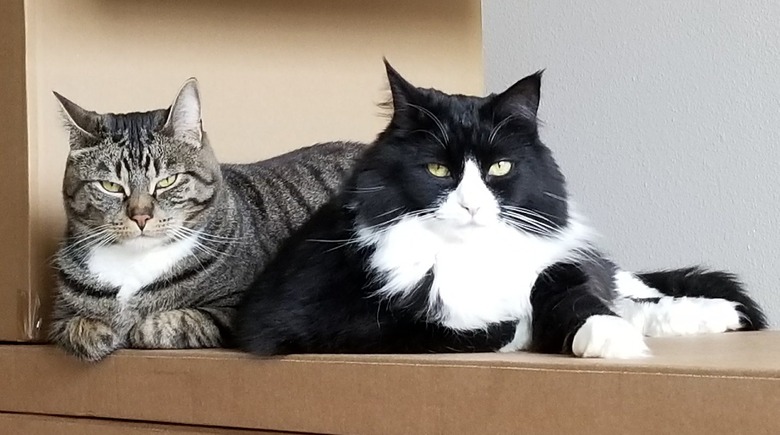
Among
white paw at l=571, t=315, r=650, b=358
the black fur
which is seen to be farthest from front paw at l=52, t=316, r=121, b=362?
the black fur

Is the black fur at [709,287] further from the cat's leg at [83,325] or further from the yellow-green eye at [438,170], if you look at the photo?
the cat's leg at [83,325]

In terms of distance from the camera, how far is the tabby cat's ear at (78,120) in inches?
45.6

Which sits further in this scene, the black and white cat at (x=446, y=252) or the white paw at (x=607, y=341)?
the black and white cat at (x=446, y=252)

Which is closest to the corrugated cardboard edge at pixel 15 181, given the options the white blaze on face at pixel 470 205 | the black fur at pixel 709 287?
the white blaze on face at pixel 470 205

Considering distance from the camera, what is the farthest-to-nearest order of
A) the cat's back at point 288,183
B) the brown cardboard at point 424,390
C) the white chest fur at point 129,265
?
the cat's back at point 288,183 < the white chest fur at point 129,265 < the brown cardboard at point 424,390

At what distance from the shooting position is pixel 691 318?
116 centimetres

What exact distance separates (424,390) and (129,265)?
0.54 metres

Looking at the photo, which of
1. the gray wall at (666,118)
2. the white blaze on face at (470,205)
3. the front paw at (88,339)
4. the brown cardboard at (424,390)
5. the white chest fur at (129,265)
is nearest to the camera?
the brown cardboard at (424,390)

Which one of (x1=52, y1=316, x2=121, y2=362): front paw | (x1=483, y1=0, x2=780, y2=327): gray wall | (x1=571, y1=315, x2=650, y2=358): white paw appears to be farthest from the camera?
(x1=483, y1=0, x2=780, y2=327): gray wall

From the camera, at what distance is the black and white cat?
94 centimetres

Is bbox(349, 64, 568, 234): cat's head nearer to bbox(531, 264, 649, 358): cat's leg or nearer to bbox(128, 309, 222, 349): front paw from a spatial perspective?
bbox(531, 264, 649, 358): cat's leg

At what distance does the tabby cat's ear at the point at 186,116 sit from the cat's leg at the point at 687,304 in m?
0.64

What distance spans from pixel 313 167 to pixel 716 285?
2.18ft

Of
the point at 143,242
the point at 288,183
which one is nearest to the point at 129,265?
the point at 143,242
